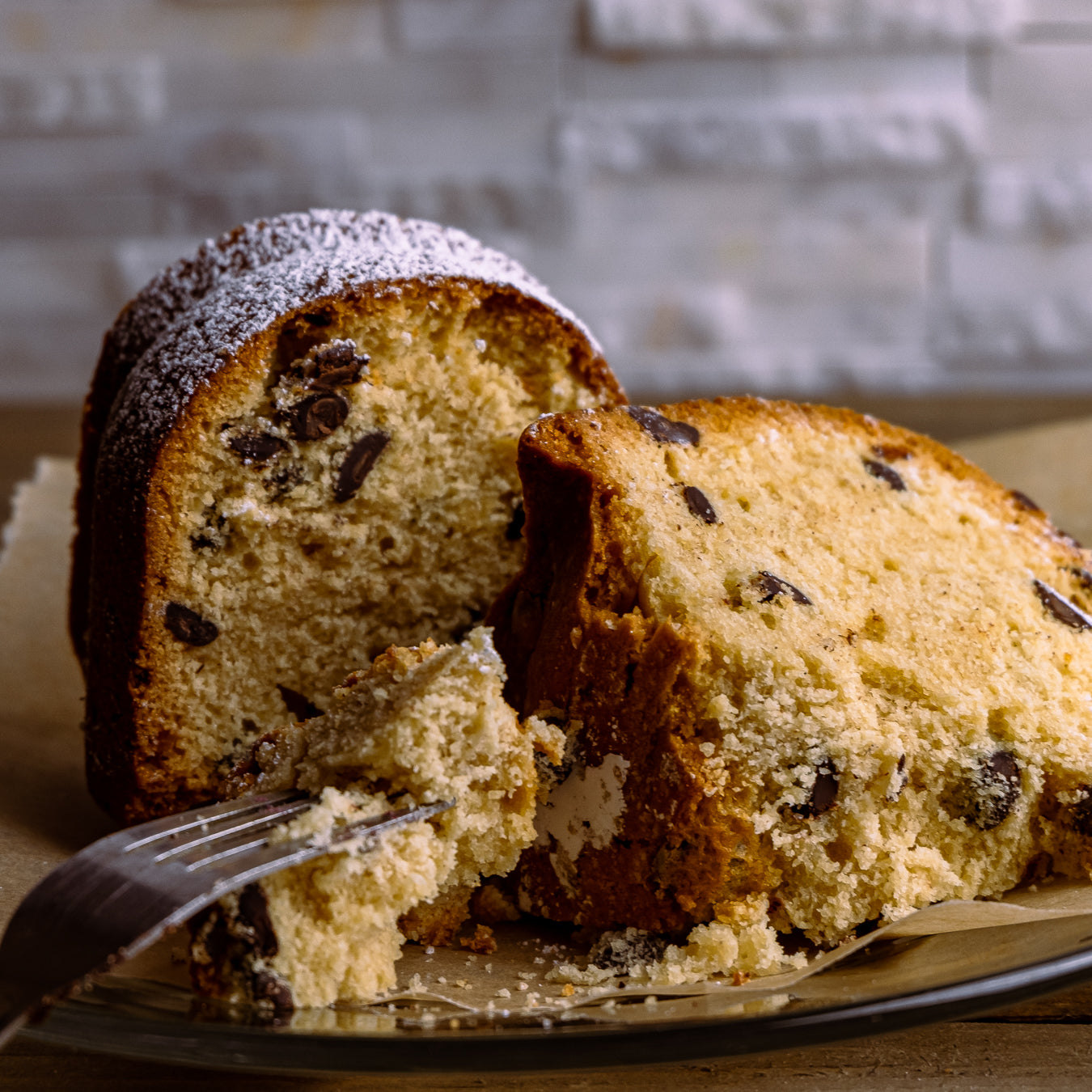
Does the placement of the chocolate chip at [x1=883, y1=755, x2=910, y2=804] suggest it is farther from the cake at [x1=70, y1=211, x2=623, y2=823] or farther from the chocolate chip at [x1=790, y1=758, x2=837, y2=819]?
the cake at [x1=70, y1=211, x2=623, y2=823]

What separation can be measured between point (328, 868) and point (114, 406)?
37.1 inches

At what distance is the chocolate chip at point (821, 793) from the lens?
1.36 metres

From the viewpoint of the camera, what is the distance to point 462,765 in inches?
50.6

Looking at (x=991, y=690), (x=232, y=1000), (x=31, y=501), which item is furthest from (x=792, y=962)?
(x=31, y=501)

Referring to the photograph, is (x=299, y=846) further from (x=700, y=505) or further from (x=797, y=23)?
(x=797, y=23)

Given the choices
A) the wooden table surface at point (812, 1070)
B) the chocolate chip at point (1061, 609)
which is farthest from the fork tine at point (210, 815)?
the chocolate chip at point (1061, 609)

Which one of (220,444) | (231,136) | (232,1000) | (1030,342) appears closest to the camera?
(232,1000)

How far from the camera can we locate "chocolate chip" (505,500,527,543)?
185cm

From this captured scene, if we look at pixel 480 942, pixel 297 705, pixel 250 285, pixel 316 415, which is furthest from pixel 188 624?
pixel 480 942

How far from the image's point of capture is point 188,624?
5.52ft

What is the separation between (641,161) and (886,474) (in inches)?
122

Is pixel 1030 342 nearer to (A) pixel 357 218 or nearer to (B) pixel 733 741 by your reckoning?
(A) pixel 357 218

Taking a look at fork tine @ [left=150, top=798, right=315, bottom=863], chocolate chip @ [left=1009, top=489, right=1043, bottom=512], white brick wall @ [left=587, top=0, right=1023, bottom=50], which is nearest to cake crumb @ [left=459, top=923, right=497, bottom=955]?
fork tine @ [left=150, top=798, right=315, bottom=863]

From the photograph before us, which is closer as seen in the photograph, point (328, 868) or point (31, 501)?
point (328, 868)
